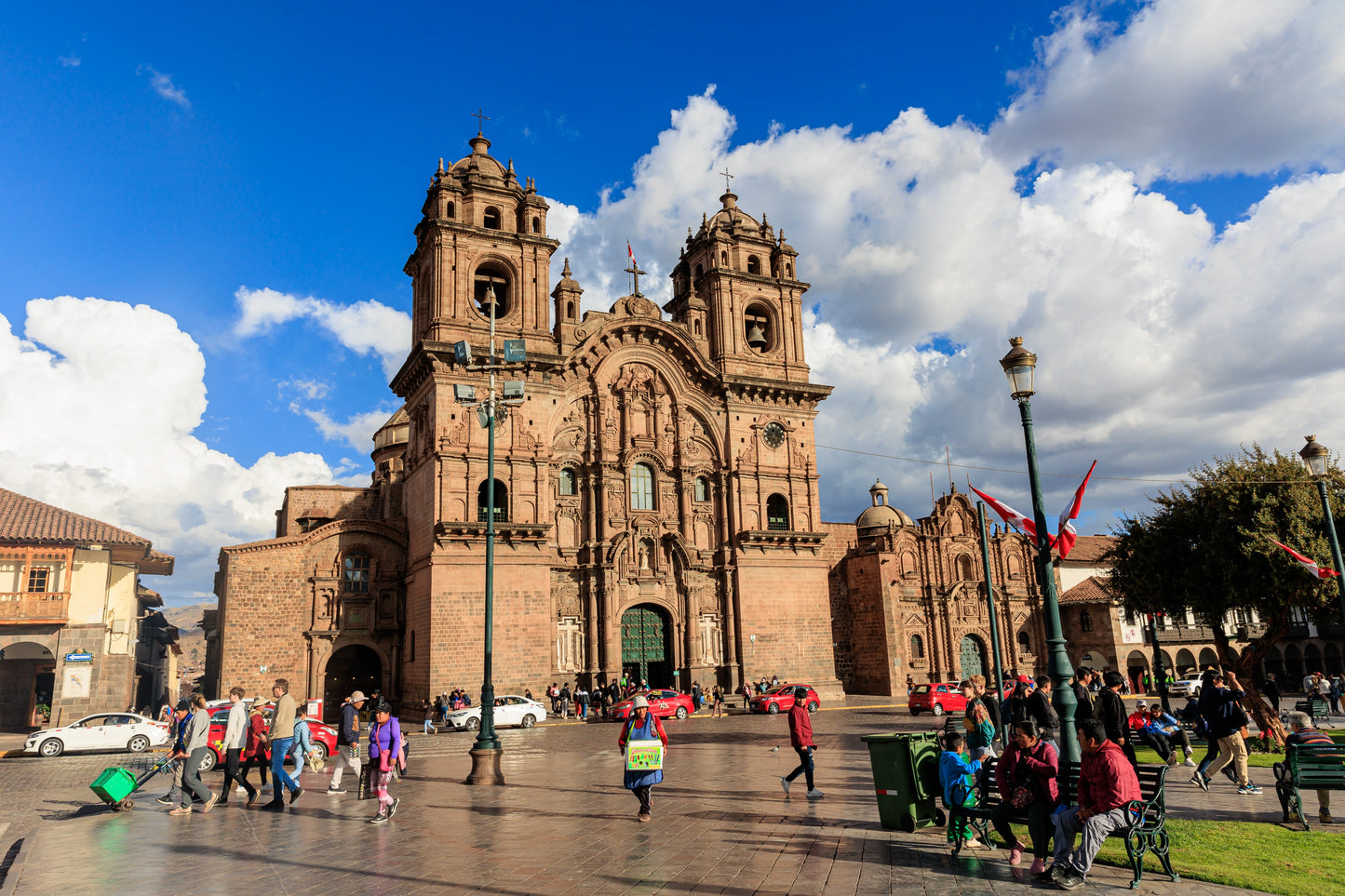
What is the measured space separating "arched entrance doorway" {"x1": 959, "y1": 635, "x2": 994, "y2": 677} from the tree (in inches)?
923

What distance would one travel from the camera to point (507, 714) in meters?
30.8

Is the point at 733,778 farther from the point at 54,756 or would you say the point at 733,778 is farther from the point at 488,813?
the point at 54,756

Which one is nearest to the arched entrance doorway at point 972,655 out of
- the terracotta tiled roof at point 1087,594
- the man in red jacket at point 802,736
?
the terracotta tiled roof at point 1087,594

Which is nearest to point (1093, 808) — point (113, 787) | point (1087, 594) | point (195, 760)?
point (195, 760)

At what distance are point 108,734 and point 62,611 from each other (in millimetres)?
10198

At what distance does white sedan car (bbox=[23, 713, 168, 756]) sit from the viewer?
2567 cm

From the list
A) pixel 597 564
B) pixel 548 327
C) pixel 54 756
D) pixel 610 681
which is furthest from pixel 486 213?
pixel 54 756

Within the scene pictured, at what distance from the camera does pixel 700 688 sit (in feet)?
124

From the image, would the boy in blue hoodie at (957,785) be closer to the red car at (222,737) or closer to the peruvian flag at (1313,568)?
the peruvian flag at (1313,568)

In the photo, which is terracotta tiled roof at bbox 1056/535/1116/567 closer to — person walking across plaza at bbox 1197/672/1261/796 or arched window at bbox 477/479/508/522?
arched window at bbox 477/479/508/522

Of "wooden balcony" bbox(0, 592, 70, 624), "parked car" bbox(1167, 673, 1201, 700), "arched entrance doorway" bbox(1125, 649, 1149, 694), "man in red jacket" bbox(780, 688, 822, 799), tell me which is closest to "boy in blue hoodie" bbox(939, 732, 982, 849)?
"man in red jacket" bbox(780, 688, 822, 799)

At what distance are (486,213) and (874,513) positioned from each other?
29129 millimetres

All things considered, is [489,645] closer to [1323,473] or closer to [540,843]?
[540,843]

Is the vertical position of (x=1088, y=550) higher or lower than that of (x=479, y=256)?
lower
